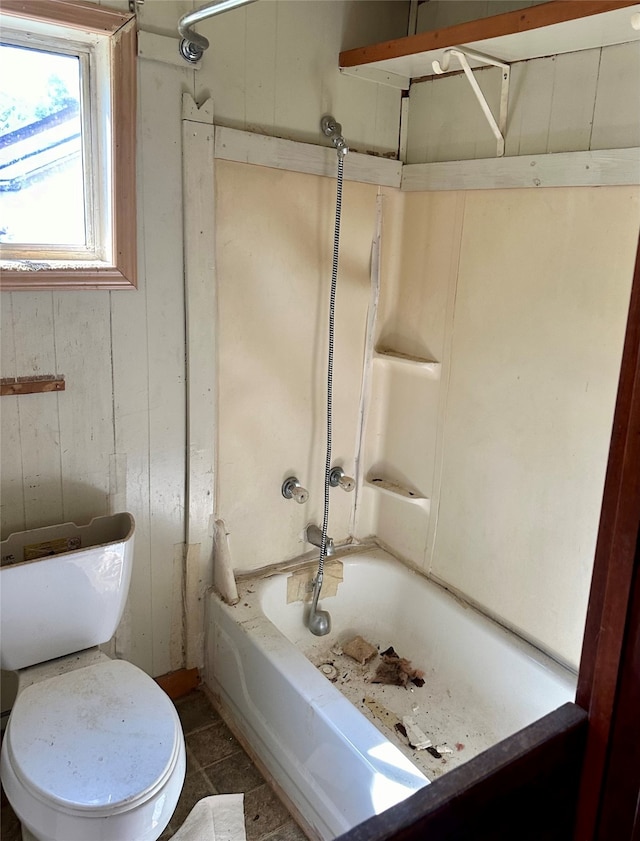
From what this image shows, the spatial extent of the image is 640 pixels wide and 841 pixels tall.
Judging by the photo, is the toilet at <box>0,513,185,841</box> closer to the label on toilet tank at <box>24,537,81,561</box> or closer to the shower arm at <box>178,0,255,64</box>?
the label on toilet tank at <box>24,537,81,561</box>

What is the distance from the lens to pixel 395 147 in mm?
2301

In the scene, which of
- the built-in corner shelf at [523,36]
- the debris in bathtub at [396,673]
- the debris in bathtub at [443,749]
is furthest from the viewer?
the debris in bathtub at [396,673]

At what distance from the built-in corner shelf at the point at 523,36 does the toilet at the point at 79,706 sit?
5.18ft

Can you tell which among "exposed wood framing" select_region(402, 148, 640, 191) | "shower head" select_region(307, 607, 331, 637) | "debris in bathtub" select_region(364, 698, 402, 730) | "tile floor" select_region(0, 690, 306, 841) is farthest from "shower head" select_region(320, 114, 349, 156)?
"tile floor" select_region(0, 690, 306, 841)

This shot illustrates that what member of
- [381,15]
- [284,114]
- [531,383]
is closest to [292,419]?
[531,383]

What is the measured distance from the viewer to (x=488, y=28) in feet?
5.38

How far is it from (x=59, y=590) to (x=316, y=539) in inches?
37.6

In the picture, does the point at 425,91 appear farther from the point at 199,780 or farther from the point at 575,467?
the point at 199,780

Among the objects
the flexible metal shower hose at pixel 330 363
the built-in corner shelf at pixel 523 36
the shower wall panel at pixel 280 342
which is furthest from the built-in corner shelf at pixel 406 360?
the built-in corner shelf at pixel 523 36

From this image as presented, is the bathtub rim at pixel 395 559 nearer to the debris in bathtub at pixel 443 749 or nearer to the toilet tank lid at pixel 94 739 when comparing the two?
the debris in bathtub at pixel 443 749

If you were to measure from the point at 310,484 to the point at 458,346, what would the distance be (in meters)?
0.73

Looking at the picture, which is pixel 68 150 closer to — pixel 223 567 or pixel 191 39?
pixel 191 39

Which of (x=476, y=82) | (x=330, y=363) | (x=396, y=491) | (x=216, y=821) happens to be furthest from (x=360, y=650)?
(x=476, y=82)

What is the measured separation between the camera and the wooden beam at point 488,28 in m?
1.45
